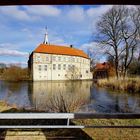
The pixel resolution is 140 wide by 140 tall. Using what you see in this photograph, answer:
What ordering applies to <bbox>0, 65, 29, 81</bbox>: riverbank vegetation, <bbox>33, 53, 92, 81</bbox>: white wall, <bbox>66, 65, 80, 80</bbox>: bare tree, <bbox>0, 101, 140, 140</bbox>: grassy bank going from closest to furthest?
<bbox>0, 101, 140, 140</bbox>: grassy bank < <bbox>66, 65, 80, 80</bbox>: bare tree < <bbox>33, 53, 92, 81</bbox>: white wall < <bbox>0, 65, 29, 81</bbox>: riverbank vegetation

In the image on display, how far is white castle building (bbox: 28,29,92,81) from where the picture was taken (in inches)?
823

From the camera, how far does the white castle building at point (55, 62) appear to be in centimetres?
2091

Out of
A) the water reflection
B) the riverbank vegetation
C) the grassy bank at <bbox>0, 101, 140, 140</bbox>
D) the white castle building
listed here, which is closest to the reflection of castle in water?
the water reflection

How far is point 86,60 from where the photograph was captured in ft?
69.1

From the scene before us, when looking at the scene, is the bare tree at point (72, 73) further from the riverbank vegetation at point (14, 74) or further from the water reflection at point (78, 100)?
the riverbank vegetation at point (14, 74)

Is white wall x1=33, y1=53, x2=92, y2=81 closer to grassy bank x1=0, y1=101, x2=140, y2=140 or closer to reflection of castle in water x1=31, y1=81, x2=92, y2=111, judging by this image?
reflection of castle in water x1=31, y1=81, x2=92, y2=111

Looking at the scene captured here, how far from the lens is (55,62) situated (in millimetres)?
25375

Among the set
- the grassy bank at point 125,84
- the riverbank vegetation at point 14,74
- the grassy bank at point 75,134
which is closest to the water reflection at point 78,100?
the grassy bank at point 125,84

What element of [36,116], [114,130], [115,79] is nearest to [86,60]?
[115,79]

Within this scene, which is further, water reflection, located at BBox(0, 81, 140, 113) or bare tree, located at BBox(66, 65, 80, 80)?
bare tree, located at BBox(66, 65, 80, 80)

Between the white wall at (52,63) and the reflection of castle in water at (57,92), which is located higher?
the white wall at (52,63)

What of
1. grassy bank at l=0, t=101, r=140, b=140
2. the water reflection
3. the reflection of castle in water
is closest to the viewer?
grassy bank at l=0, t=101, r=140, b=140
